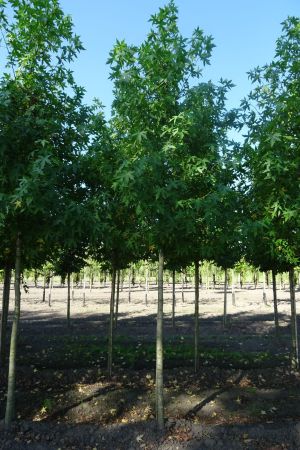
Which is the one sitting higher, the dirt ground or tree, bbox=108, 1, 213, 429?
tree, bbox=108, 1, 213, 429

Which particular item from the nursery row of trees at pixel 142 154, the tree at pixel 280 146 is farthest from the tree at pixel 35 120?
the tree at pixel 280 146

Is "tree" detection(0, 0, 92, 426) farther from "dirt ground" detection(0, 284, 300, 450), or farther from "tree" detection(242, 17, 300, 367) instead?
"tree" detection(242, 17, 300, 367)

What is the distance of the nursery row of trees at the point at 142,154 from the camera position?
22.1 feet

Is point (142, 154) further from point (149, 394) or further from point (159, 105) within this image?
point (149, 394)

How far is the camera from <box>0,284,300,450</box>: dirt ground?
6648mm

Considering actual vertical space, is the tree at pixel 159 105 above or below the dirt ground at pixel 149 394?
above

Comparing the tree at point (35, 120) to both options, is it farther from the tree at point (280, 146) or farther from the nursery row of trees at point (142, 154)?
the tree at point (280, 146)

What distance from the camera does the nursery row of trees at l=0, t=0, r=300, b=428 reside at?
265 inches

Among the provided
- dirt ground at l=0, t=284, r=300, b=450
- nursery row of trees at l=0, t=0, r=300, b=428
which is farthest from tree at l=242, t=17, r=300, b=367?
dirt ground at l=0, t=284, r=300, b=450

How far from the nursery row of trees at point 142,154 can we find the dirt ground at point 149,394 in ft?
2.55

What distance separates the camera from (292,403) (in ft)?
27.6

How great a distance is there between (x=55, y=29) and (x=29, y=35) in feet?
1.71

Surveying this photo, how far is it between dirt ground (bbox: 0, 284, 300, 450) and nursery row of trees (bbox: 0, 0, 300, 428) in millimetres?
778

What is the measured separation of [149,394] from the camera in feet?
28.8
